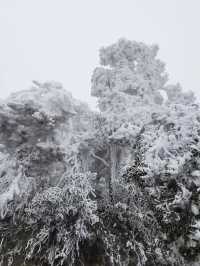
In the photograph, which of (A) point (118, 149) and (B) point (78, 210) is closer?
(B) point (78, 210)

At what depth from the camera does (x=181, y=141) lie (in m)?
4.36

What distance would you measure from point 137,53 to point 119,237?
18.7 feet

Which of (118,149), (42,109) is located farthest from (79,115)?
(42,109)

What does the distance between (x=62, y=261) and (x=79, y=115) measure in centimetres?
376

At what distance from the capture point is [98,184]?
6383 millimetres

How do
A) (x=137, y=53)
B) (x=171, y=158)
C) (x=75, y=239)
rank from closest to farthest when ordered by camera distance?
1. (x=171, y=158)
2. (x=75, y=239)
3. (x=137, y=53)

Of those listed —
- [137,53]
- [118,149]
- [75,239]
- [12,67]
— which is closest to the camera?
[75,239]

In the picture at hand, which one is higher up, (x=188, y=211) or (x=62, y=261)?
(x=188, y=211)

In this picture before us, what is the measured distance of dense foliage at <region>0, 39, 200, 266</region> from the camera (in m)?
4.05

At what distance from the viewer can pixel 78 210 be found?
5031 mm

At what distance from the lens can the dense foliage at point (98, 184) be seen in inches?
160

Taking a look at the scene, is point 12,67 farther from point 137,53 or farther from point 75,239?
point 75,239

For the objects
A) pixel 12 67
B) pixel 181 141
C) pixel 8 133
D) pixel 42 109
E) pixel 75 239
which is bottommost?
pixel 75 239

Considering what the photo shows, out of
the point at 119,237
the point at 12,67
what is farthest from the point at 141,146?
the point at 12,67
